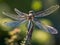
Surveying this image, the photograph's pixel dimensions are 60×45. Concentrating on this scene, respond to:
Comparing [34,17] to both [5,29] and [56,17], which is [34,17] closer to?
[5,29]

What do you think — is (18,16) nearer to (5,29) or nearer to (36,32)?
(5,29)

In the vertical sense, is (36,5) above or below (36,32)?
above

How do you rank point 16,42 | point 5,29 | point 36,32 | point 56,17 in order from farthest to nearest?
point 56,17 → point 36,32 → point 5,29 → point 16,42

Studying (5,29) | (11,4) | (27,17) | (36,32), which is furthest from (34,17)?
(11,4)

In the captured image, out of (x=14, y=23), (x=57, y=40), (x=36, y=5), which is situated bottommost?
(x=57, y=40)

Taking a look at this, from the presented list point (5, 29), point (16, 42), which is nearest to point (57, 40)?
point (5, 29)

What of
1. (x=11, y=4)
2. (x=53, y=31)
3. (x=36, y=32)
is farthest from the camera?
(x=11, y=4)

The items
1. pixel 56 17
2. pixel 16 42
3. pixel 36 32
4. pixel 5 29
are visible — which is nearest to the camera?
pixel 16 42

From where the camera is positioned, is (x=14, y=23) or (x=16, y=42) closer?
(x=14, y=23)

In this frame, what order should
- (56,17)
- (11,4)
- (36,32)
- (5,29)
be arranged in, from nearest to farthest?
(5,29) → (36,32) → (11,4) → (56,17)
